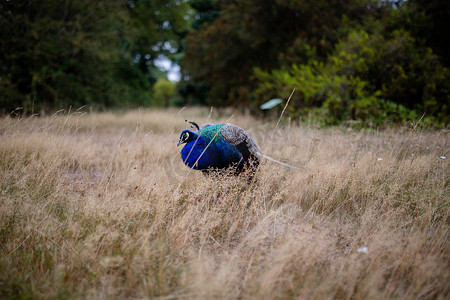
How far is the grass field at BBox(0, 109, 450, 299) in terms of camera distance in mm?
1703

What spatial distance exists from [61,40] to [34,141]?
24.9ft

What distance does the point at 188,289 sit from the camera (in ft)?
5.38

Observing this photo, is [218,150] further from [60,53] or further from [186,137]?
[60,53]

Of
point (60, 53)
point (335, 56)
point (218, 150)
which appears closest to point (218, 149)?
point (218, 150)

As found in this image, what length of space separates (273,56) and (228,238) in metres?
9.61

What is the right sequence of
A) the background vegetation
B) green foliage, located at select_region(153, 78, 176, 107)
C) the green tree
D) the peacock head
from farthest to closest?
green foliage, located at select_region(153, 78, 176, 107), the green tree, the background vegetation, the peacock head

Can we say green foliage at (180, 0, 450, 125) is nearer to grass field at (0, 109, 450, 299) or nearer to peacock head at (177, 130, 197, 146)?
grass field at (0, 109, 450, 299)

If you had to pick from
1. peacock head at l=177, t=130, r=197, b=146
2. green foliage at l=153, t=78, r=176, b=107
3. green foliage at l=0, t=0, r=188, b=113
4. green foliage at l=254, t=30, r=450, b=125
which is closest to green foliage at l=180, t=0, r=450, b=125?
green foliage at l=254, t=30, r=450, b=125

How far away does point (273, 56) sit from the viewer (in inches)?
412

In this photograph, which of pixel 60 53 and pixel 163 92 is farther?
pixel 163 92

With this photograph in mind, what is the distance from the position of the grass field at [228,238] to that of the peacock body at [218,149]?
7.9 inches

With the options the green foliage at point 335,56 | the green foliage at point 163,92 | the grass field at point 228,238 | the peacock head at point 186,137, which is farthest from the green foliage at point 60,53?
the green foliage at point 163,92

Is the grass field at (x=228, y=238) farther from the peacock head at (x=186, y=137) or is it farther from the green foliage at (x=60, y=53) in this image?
the green foliage at (x=60, y=53)

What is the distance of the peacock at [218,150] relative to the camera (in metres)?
2.79
